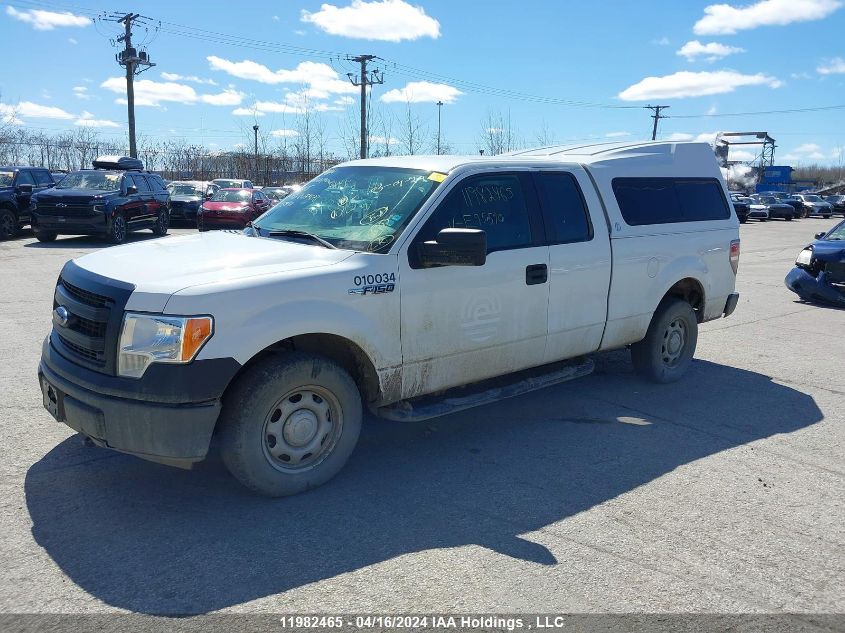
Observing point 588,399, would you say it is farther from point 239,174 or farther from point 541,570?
point 239,174

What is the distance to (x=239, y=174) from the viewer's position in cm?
5241

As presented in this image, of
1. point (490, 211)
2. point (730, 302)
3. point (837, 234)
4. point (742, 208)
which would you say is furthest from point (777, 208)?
point (490, 211)

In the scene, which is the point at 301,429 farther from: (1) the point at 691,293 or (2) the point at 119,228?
(2) the point at 119,228

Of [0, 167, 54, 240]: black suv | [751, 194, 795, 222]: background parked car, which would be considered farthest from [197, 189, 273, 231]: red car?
[751, 194, 795, 222]: background parked car

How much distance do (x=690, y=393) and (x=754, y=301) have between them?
6158mm

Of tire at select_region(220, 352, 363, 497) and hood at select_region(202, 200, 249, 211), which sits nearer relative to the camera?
tire at select_region(220, 352, 363, 497)

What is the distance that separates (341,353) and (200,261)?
99 cm

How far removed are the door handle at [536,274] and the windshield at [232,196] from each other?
1909 cm

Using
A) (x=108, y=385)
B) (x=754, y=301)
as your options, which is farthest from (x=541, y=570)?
(x=754, y=301)

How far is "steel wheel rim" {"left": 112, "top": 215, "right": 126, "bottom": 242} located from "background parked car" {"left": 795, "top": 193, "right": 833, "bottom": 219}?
4626cm

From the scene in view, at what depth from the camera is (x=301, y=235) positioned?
15.4 ft

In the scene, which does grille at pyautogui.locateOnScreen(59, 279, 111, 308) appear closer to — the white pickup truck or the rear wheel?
the white pickup truck

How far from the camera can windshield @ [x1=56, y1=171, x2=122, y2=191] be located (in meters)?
18.2

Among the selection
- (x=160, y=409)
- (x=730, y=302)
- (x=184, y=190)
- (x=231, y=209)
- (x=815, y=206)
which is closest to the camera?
(x=160, y=409)
